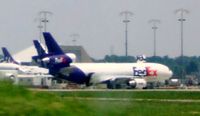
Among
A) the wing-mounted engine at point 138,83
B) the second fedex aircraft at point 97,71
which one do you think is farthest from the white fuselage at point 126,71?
the wing-mounted engine at point 138,83

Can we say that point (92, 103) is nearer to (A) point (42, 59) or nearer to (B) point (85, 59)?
(A) point (42, 59)

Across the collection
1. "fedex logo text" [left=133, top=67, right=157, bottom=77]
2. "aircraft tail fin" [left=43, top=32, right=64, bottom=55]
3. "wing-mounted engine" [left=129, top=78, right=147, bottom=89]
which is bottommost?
"wing-mounted engine" [left=129, top=78, right=147, bottom=89]

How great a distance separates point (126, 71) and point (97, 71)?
3933 millimetres

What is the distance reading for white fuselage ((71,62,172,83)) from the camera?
294 ft

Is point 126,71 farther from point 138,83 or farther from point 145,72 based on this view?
point 138,83

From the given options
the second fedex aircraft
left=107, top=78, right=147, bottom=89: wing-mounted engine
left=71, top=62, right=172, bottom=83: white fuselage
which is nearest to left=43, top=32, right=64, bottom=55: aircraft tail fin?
the second fedex aircraft

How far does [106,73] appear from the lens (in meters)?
91.7

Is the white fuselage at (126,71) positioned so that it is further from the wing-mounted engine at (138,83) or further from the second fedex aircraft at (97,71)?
the wing-mounted engine at (138,83)

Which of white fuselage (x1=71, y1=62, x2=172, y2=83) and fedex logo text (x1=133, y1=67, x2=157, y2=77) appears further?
white fuselage (x1=71, y1=62, x2=172, y2=83)

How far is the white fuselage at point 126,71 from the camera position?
89688 mm

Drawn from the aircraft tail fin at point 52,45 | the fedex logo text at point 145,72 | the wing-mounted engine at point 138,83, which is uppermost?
the aircraft tail fin at point 52,45

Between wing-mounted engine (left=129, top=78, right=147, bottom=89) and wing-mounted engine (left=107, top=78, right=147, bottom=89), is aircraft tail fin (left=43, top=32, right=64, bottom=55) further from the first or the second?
wing-mounted engine (left=129, top=78, right=147, bottom=89)

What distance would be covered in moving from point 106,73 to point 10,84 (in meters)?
82.6

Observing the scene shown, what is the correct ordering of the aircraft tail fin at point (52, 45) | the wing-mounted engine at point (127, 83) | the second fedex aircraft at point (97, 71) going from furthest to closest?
the aircraft tail fin at point (52, 45) → the second fedex aircraft at point (97, 71) → the wing-mounted engine at point (127, 83)
